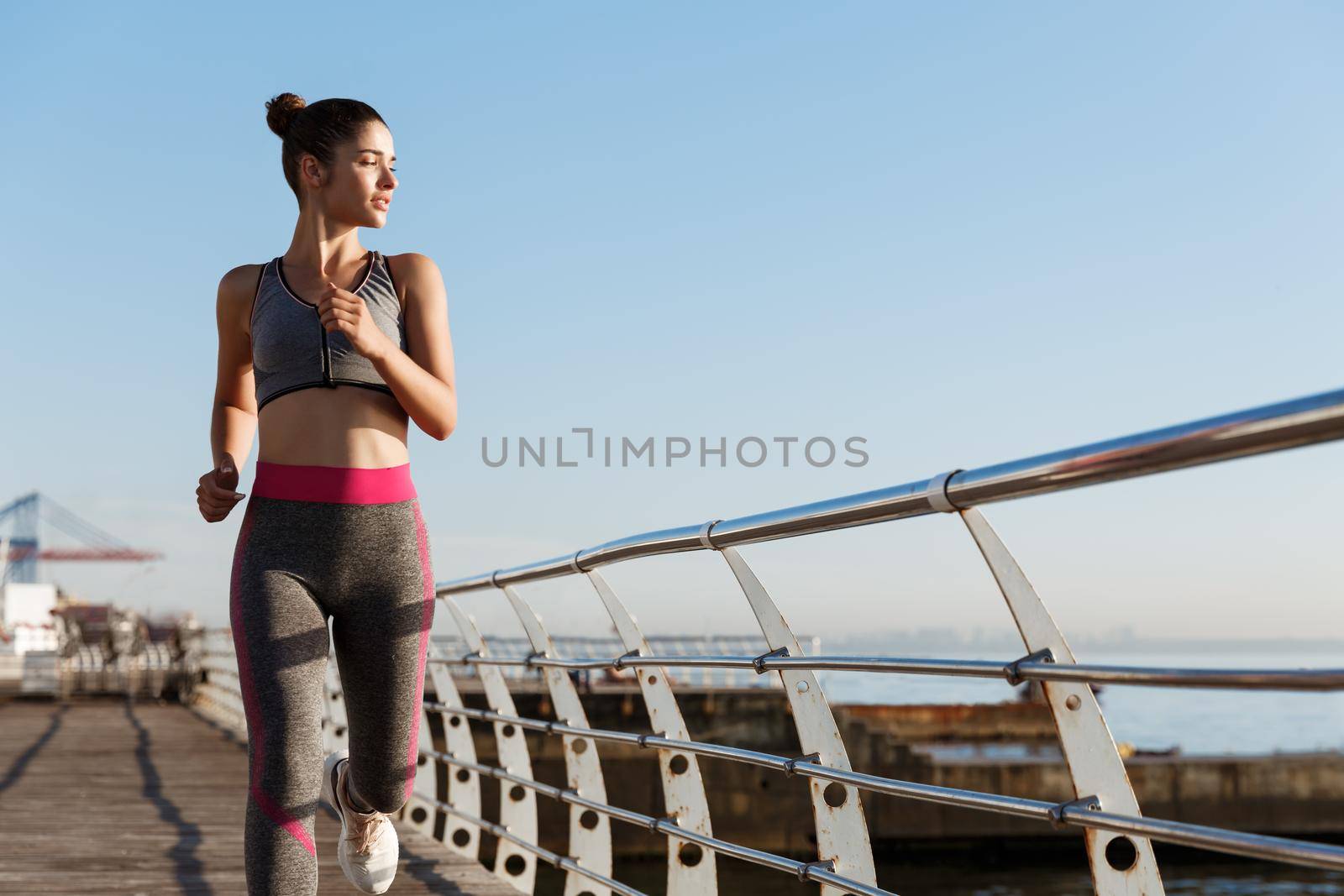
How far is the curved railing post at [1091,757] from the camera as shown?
61.9 inches

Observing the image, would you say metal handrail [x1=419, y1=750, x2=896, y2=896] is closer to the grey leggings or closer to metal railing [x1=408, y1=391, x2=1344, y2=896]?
metal railing [x1=408, y1=391, x2=1344, y2=896]

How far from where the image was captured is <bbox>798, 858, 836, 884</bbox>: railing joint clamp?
2275 millimetres

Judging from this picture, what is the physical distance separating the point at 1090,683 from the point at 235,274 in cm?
158

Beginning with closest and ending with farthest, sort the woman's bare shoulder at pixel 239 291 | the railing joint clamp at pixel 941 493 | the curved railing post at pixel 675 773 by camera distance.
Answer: the railing joint clamp at pixel 941 493 → the woman's bare shoulder at pixel 239 291 → the curved railing post at pixel 675 773

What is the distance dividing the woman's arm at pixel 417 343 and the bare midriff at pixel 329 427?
0.05 meters

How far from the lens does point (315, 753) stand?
2.20m

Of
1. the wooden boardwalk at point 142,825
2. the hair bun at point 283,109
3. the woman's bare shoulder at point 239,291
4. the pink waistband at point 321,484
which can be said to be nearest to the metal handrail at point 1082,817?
the pink waistband at point 321,484

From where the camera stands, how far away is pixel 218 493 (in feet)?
7.34

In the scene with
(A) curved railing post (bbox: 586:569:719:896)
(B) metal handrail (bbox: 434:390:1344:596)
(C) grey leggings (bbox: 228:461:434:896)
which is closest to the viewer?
(B) metal handrail (bbox: 434:390:1344:596)

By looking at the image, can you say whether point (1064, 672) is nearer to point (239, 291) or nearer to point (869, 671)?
point (869, 671)

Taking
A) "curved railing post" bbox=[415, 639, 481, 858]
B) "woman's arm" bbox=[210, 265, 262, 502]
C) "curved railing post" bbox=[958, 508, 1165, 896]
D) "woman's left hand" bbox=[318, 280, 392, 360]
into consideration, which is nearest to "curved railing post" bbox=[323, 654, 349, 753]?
"curved railing post" bbox=[415, 639, 481, 858]

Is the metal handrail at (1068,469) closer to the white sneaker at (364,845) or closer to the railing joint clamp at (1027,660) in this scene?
the railing joint clamp at (1027,660)

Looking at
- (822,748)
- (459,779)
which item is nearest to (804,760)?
(822,748)

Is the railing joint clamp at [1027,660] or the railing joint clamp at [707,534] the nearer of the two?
the railing joint clamp at [1027,660]
